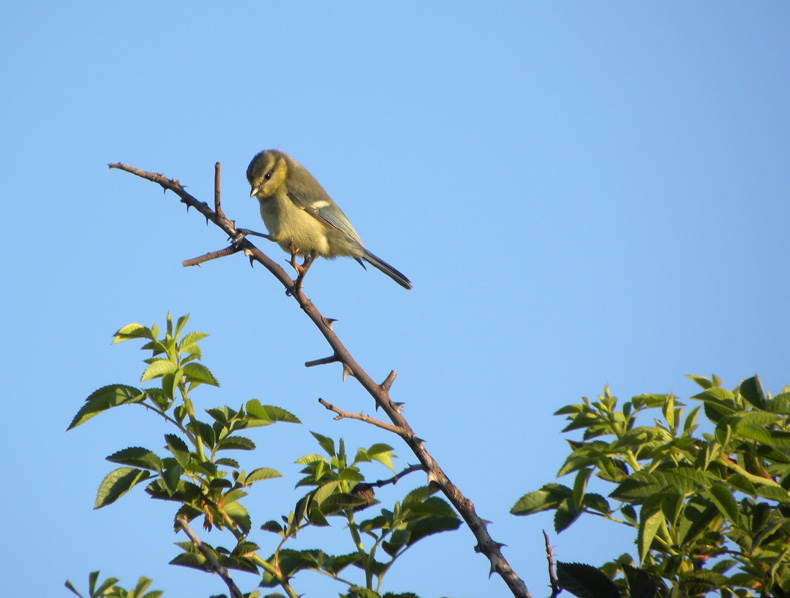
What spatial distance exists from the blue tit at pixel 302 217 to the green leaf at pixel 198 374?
14.2ft

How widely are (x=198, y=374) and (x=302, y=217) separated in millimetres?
4786

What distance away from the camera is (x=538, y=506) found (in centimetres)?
220

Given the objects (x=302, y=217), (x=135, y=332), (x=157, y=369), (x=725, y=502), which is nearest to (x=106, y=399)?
(x=157, y=369)

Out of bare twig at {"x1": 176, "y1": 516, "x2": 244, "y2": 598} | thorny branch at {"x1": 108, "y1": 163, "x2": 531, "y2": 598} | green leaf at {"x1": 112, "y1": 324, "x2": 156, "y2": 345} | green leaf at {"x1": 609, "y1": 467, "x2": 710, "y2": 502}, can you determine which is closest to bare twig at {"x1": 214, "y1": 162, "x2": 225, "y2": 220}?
thorny branch at {"x1": 108, "y1": 163, "x2": 531, "y2": 598}

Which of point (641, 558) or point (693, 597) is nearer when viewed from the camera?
point (641, 558)

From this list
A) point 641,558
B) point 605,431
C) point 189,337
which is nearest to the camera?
point 641,558

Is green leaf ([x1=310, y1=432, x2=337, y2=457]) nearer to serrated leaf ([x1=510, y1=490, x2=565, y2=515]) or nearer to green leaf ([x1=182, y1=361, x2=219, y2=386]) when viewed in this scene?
green leaf ([x1=182, y1=361, x2=219, y2=386])

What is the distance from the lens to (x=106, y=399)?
2541 mm

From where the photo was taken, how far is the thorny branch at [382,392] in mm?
2100

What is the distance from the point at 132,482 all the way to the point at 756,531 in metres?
1.97

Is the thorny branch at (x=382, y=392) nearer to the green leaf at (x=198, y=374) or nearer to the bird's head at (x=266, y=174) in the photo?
the green leaf at (x=198, y=374)

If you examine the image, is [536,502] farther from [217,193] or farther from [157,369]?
[217,193]

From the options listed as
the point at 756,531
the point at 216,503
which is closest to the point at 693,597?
the point at 756,531

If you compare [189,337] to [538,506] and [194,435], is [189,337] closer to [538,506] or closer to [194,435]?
[194,435]
